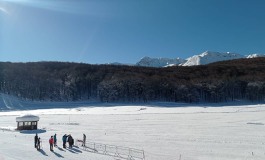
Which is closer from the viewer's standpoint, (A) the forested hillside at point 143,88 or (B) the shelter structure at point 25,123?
(B) the shelter structure at point 25,123

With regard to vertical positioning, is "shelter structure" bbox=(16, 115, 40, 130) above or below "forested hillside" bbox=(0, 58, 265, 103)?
below

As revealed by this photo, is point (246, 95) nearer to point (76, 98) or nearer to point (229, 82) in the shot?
point (229, 82)

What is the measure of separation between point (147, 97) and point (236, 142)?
10372cm

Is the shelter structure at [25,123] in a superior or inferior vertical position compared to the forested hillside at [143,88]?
inferior

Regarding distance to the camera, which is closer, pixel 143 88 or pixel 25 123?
pixel 25 123

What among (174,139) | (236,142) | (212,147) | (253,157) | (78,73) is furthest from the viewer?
(78,73)

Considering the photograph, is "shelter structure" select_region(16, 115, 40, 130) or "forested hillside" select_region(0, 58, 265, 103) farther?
"forested hillside" select_region(0, 58, 265, 103)

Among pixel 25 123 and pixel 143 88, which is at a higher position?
pixel 143 88

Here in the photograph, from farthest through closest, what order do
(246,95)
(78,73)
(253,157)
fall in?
(78,73)
(246,95)
(253,157)

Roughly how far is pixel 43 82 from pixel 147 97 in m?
64.3

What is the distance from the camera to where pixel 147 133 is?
1772 inches

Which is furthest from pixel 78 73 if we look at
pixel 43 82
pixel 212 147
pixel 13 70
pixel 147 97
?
pixel 212 147

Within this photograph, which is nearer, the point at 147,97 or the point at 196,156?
the point at 196,156

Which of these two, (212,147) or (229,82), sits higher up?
(229,82)
